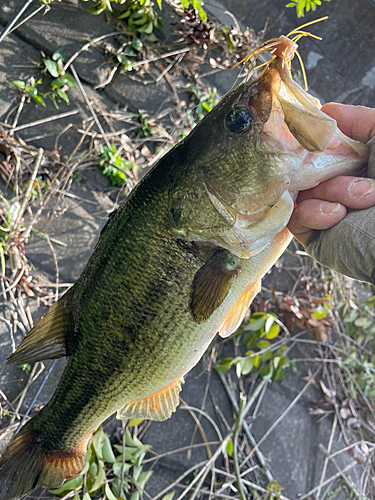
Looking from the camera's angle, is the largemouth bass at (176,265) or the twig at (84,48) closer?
the largemouth bass at (176,265)

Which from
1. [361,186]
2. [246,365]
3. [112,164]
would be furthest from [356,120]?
[246,365]

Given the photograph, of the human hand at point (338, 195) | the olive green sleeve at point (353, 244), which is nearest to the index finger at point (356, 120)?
the human hand at point (338, 195)

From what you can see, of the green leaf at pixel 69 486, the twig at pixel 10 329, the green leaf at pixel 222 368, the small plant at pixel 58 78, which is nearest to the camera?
the green leaf at pixel 69 486

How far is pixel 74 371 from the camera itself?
1.59 metres

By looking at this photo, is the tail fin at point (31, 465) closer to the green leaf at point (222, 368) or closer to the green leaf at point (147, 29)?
the green leaf at point (222, 368)

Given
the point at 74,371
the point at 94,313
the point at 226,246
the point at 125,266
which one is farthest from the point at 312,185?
the point at 74,371

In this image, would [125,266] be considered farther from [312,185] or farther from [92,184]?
[92,184]

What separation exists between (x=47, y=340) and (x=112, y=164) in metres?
1.67

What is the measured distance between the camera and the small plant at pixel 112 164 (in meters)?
2.91

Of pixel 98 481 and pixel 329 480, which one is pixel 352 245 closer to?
pixel 98 481

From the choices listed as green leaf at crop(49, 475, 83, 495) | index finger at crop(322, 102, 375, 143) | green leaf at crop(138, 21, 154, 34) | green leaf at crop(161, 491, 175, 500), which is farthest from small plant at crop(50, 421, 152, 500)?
green leaf at crop(138, 21, 154, 34)

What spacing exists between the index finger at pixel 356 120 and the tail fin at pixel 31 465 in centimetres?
Answer: 174

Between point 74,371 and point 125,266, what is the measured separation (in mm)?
519

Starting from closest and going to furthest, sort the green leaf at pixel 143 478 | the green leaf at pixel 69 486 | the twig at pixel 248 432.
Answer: the green leaf at pixel 69 486, the green leaf at pixel 143 478, the twig at pixel 248 432
